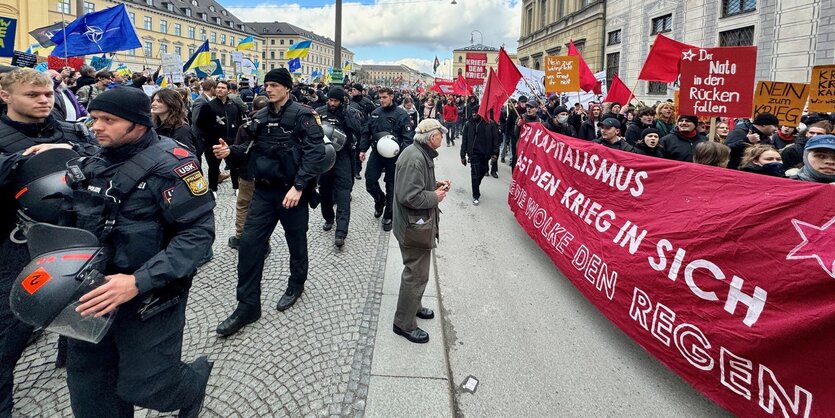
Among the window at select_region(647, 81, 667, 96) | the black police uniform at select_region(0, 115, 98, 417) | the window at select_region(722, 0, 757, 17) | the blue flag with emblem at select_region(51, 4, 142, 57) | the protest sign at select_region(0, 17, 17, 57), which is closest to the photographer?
the black police uniform at select_region(0, 115, 98, 417)

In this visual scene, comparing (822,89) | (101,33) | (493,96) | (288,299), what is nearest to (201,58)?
(101,33)

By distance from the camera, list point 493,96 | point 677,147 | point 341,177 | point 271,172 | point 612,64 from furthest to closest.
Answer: point 612,64
point 493,96
point 341,177
point 677,147
point 271,172

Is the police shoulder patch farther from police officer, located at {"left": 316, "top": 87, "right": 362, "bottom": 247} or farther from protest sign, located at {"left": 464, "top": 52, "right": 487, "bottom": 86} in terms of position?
protest sign, located at {"left": 464, "top": 52, "right": 487, "bottom": 86}

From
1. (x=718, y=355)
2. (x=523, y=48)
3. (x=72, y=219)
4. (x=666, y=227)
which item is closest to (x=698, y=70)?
(x=666, y=227)

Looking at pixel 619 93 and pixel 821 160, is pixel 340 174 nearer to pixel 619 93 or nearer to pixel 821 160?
pixel 821 160

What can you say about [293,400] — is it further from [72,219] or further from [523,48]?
[523,48]

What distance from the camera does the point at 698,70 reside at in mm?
5430

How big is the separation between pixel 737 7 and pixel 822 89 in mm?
11059

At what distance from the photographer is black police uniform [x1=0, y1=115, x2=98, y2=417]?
2.27 meters

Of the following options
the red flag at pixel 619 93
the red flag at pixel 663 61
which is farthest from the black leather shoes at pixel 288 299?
the red flag at pixel 619 93

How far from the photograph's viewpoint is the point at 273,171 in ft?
12.0

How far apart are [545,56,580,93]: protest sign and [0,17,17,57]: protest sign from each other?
963cm

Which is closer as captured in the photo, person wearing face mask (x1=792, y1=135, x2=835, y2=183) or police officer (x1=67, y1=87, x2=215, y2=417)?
police officer (x1=67, y1=87, x2=215, y2=417)

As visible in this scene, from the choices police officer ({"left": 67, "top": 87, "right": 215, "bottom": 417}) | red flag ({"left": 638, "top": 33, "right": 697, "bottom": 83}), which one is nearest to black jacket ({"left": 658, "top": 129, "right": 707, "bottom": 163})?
red flag ({"left": 638, "top": 33, "right": 697, "bottom": 83})
